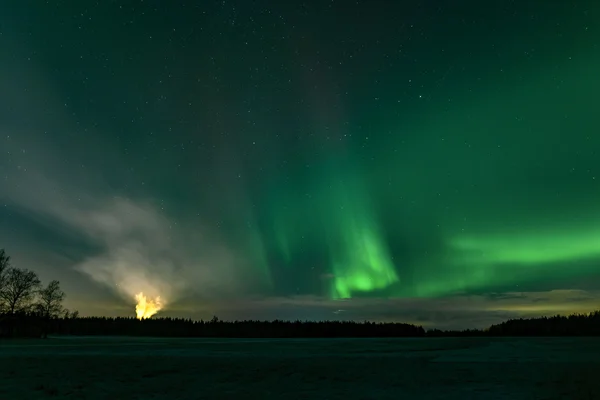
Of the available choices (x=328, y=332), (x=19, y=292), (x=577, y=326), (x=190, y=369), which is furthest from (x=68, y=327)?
(x=577, y=326)

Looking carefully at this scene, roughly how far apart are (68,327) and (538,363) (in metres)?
121

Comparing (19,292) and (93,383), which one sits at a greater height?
(19,292)

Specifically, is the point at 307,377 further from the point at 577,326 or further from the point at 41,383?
the point at 577,326

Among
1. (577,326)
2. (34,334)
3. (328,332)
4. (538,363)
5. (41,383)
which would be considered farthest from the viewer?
(328,332)

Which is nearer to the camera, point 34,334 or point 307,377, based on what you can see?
point 307,377

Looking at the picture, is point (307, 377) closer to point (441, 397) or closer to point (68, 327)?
point (441, 397)

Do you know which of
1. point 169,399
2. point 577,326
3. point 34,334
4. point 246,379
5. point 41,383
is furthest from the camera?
point 577,326

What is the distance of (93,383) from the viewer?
77.3 feet

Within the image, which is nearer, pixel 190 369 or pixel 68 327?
pixel 190 369

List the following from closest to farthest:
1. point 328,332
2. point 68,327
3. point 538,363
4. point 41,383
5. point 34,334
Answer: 1. point 41,383
2. point 538,363
3. point 34,334
4. point 68,327
5. point 328,332

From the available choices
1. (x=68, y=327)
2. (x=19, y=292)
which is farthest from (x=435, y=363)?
(x=68, y=327)

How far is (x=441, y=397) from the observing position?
20.4m

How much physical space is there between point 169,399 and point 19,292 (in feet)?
286

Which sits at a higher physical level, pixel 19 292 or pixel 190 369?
pixel 19 292
